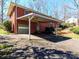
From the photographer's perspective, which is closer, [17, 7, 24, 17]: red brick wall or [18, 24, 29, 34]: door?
[17, 7, 24, 17]: red brick wall

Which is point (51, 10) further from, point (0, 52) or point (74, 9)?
point (0, 52)

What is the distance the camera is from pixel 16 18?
27.0m

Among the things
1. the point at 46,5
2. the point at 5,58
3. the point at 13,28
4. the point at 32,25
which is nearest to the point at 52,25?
the point at 32,25

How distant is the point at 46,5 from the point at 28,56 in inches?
1881

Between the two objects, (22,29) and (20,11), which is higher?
(20,11)

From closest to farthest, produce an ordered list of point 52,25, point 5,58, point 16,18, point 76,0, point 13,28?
point 5,58, point 16,18, point 13,28, point 52,25, point 76,0

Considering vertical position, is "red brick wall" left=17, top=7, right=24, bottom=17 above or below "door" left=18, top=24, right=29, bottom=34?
above

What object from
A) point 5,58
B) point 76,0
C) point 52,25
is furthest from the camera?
point 76,0

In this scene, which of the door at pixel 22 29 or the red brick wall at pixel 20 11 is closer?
the red brick wall at pixel 20 11

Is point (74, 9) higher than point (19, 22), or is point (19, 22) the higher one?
point (74, 9)

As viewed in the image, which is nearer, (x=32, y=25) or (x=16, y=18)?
(x=16, y=18)

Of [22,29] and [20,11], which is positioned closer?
[20,11]

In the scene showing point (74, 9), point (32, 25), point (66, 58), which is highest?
point (74, 9)

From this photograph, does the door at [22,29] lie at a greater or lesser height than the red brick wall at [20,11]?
lesser
